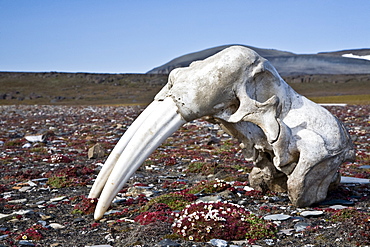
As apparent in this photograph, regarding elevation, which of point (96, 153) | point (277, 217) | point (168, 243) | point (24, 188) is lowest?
point (277, 217)

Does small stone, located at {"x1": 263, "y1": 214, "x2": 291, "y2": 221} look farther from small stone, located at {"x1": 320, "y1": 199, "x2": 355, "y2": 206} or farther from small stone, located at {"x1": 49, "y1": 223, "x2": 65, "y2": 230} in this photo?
small stone, located at {"x1": 49, "y1": 223, "x2": 65, "y2": 230}

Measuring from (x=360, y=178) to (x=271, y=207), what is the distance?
14.0ft

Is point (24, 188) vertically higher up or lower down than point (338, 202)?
higher up

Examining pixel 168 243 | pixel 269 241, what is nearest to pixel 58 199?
pixel 168 243

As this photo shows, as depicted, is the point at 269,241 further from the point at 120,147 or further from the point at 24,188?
the point at 24,188

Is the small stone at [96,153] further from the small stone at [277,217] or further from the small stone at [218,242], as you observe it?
the small stone at [218,242]

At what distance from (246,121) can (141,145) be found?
7.57ft

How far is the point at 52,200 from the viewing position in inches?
417

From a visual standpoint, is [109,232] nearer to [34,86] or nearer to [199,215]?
[199,215]

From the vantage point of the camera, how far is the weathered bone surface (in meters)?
8.30

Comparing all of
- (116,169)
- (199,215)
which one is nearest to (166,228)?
(199,215)

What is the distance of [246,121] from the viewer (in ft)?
28.7

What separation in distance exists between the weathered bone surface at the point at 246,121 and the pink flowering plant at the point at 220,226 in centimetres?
147

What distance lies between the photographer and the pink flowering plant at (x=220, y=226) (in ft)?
23.5
